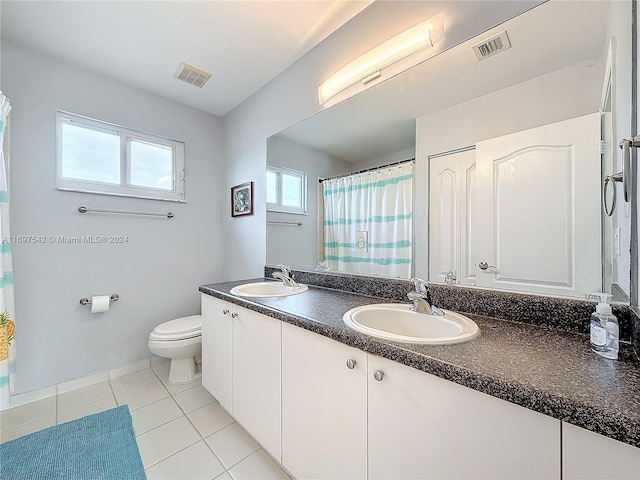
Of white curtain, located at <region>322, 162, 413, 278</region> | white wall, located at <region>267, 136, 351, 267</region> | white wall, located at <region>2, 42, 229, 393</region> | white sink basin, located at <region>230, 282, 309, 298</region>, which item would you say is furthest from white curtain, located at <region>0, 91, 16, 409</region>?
white curtain, located at <region>322, 162, 413, 278</region>

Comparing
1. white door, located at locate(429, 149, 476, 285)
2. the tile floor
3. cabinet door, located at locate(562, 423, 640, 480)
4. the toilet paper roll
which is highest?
white door, located at locate(429, 149, 476, 285)

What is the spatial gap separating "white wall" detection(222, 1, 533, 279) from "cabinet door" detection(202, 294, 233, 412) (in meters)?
0.60

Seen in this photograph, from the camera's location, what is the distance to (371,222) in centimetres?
155

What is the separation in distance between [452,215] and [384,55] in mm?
901

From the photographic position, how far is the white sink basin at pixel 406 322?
2.90 ft

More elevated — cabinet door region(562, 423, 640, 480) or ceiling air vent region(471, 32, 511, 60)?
ceiling air vent region(471, 32, 511, 60)

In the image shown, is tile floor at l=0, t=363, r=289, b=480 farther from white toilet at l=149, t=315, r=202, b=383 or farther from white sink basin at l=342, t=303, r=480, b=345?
white sink basin at l=342, t=303, r=480, b=345

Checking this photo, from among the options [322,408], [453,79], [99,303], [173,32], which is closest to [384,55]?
[453,79]

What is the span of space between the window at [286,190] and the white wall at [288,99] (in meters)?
0.09

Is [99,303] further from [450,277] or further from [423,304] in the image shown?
[450,277]

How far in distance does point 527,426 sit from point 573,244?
671 millimetres

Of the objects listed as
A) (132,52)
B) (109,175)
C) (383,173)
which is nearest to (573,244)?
(383,173)

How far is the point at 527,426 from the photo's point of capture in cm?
54

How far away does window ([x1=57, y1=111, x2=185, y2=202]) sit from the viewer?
191 cm
